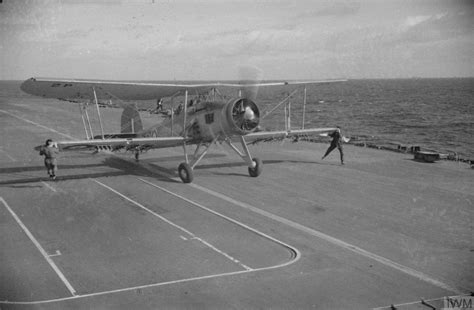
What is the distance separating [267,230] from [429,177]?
9108mm

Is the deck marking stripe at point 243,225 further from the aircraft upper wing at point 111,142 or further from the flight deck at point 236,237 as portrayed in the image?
the aircraft upper wing at point 111,142

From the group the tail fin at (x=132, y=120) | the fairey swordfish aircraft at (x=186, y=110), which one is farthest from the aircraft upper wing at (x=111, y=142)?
the tail fin at (x=132, y=120)

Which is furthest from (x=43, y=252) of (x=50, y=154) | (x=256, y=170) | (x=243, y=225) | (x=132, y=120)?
(x=132, y=120)

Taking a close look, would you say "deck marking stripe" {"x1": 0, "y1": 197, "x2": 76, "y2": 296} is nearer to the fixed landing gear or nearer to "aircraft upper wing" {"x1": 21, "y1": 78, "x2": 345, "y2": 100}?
"aircraft upper wing" {"x1": 21, "y1": 78, "x2": 345, "y2": 100}

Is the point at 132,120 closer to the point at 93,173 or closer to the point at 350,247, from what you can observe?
the point at 93,173

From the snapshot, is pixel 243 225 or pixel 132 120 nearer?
pixel 243 225

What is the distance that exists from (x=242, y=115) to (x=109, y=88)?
16.2ft

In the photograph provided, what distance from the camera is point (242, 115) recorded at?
16578 mm

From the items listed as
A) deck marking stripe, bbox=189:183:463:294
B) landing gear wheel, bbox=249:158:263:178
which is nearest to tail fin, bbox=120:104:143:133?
landing gear wheel, bbox=249:158:263:178

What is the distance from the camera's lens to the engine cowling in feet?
54.4

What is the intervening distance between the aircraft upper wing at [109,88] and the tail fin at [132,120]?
3.02 m

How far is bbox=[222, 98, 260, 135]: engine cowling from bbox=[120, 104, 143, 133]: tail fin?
23.8 ft

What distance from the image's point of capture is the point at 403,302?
26.1 feet

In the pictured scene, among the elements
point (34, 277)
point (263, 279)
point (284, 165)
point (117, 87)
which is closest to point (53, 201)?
point (117, 87)
